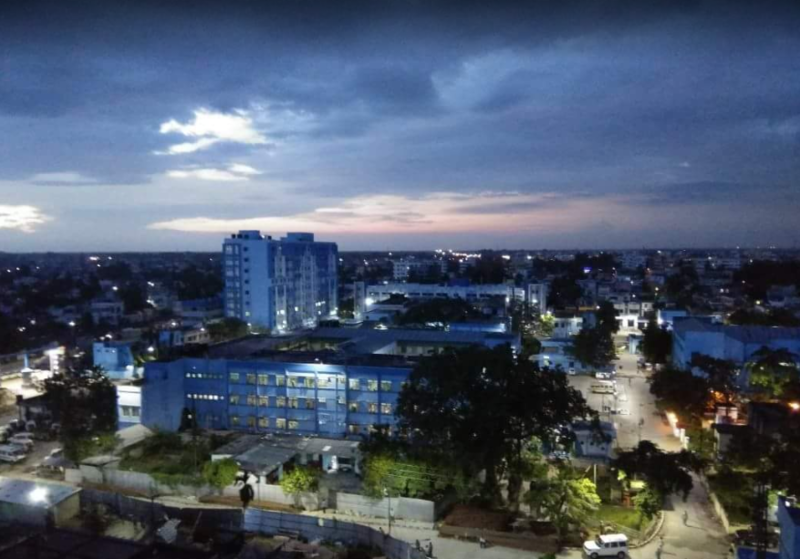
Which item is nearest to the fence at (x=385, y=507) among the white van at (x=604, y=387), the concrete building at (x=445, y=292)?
the white van at (x=604, y=387)

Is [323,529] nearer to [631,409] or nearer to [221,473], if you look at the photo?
[221,473]

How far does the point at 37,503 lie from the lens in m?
6.79

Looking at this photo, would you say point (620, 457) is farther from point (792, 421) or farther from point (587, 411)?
point (792, 421)

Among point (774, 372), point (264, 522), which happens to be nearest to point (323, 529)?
point (264, 522)

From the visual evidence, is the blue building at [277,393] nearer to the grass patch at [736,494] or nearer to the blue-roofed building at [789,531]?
the grass patch at [736,494]

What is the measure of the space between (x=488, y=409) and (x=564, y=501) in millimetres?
1339

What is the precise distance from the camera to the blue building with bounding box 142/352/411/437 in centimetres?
1016

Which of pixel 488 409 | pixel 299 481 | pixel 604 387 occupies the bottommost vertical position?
pixel 604 387

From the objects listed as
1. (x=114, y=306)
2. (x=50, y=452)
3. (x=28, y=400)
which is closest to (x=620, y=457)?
(x=50, y=452)

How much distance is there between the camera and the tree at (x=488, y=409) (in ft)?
24.2

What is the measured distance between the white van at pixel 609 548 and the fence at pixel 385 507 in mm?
1906

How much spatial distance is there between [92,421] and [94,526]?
272 cm

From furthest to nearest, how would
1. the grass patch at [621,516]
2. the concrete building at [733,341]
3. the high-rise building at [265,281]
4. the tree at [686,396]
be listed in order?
the high-rise building at [265,281], the concrete building at [733,341], the tree at [686,396], the grass patch at [621,516]

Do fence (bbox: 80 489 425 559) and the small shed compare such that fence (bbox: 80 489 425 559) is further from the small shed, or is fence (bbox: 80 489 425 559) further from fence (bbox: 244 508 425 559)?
the small shed
